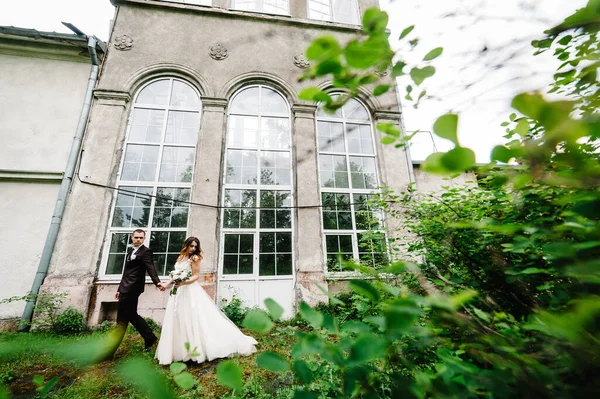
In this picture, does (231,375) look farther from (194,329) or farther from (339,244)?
(339,244)

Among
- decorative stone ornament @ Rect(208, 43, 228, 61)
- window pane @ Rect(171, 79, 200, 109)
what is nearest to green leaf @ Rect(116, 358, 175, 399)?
window pane @ Rect(171, 79, 200, 109)

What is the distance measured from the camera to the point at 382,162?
6.78 m

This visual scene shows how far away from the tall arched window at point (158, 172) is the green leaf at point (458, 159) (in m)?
5.89

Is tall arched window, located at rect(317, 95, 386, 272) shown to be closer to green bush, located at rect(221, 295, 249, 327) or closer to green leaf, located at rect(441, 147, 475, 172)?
green bush, located at rect(221, 295, 249, 327)

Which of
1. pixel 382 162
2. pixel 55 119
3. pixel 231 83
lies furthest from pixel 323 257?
pixel 55 119

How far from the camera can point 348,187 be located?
21.6ft

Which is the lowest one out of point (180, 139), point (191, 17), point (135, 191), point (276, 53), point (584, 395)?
point (584, 395)

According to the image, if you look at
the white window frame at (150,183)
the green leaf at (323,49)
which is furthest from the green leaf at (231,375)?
the white window frame at (150,183)

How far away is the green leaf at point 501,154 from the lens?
1.61ft

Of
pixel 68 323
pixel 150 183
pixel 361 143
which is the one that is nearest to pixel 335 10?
pixel 361 143

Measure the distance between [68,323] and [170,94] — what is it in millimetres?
5174

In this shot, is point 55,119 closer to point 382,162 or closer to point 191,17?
point 191,17

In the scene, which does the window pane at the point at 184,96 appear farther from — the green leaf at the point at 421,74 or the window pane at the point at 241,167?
the green leaf at the point at 421,74

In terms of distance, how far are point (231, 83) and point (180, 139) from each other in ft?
6.18
